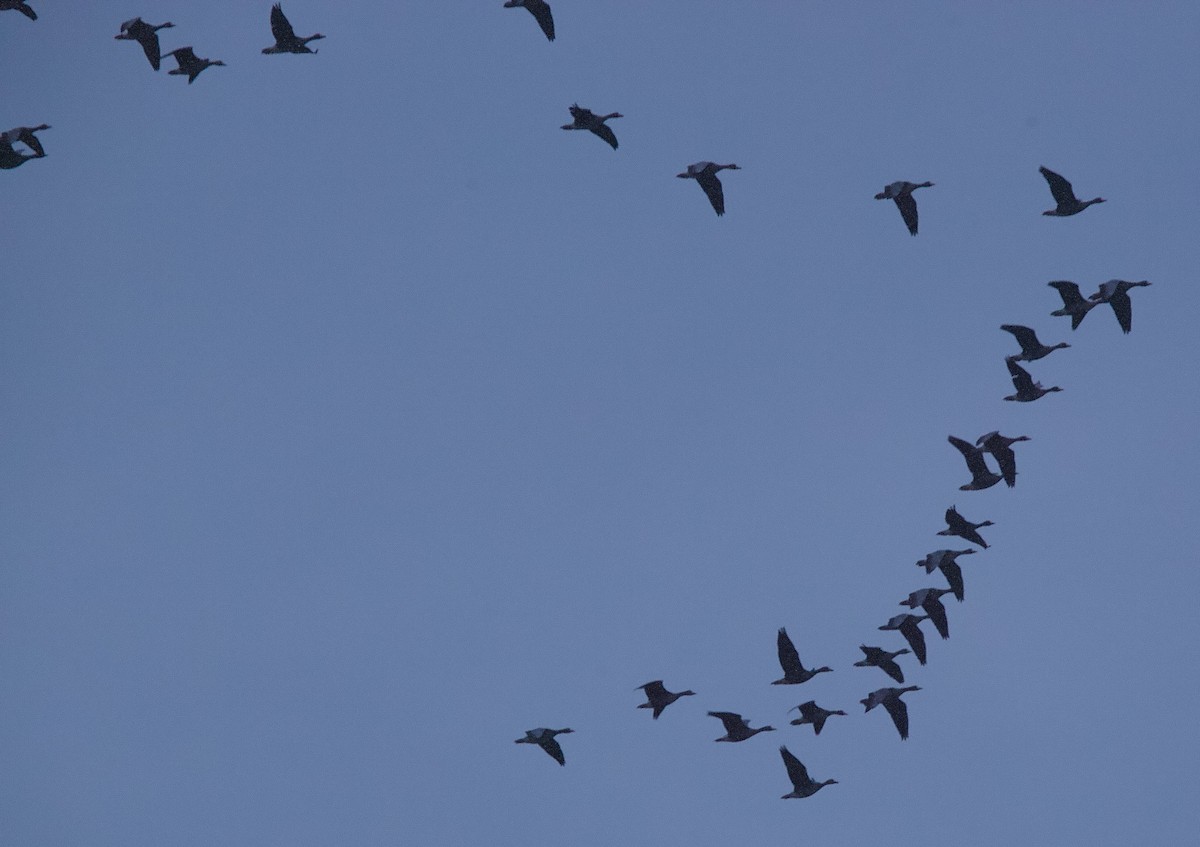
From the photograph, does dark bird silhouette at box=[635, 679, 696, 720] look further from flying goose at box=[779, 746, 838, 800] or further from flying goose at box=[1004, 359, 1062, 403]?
flying goose at box=[1004, 359, 1062, 403]

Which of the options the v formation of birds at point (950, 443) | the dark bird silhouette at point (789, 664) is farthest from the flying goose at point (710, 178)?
the dark bird silhouette at point (789, 664)

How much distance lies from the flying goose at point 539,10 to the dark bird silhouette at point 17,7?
9.98 meters

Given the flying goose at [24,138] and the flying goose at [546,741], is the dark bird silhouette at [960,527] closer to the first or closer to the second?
the flying goose at [546,741]

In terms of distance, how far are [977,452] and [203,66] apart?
19254mm

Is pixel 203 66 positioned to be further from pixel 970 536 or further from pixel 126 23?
pixel 970 536

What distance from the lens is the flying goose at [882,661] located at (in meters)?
46.0

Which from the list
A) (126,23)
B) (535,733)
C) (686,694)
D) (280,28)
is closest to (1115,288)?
(686,694)

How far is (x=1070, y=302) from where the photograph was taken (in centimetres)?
4581

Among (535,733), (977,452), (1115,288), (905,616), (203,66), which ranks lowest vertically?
(535,733)

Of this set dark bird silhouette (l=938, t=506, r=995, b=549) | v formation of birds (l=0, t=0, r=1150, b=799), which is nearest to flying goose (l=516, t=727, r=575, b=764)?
v formation of birds (l=0, t=0, r=1150, b=799)

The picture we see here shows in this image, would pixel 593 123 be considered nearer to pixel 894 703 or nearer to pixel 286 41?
pixel 286 41

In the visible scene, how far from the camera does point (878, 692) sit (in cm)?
4556

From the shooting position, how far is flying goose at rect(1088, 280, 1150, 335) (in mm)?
45781

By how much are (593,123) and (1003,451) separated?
11704mm
